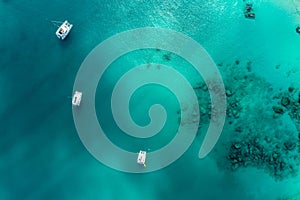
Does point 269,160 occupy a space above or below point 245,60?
below

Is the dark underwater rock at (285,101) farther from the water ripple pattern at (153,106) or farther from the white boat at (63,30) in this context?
the white boat at (63,30)

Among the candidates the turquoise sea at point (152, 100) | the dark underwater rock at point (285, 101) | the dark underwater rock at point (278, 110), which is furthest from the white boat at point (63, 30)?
the dark underwater rock at point (285, 101)

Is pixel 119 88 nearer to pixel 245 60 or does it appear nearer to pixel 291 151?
pixel 245 60

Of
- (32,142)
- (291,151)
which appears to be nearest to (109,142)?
(32,142)

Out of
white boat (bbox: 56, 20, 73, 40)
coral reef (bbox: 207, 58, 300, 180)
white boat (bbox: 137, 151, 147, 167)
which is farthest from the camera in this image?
white boat (bbox: 56, 20, 73, 40)

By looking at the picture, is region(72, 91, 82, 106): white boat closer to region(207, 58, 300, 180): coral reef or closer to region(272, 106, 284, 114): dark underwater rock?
region(207, 58, 300, 180): coral reef

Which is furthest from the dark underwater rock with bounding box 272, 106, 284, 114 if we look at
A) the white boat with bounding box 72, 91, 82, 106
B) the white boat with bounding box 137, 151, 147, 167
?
the white boat with bounding box 72, 91, 82, 106

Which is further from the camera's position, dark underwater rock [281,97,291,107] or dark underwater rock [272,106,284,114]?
dark underwater rock [281,97,291,107]

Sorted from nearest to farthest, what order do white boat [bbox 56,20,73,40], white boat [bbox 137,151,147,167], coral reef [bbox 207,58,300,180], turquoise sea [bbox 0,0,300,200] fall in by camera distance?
white boat [bbox 137,151,147,167] < turquoise sea [bbox 0,0,300,200] < coral reef [bbox 207,58,300,180] < white boat [bbox 56,20,73,40]
